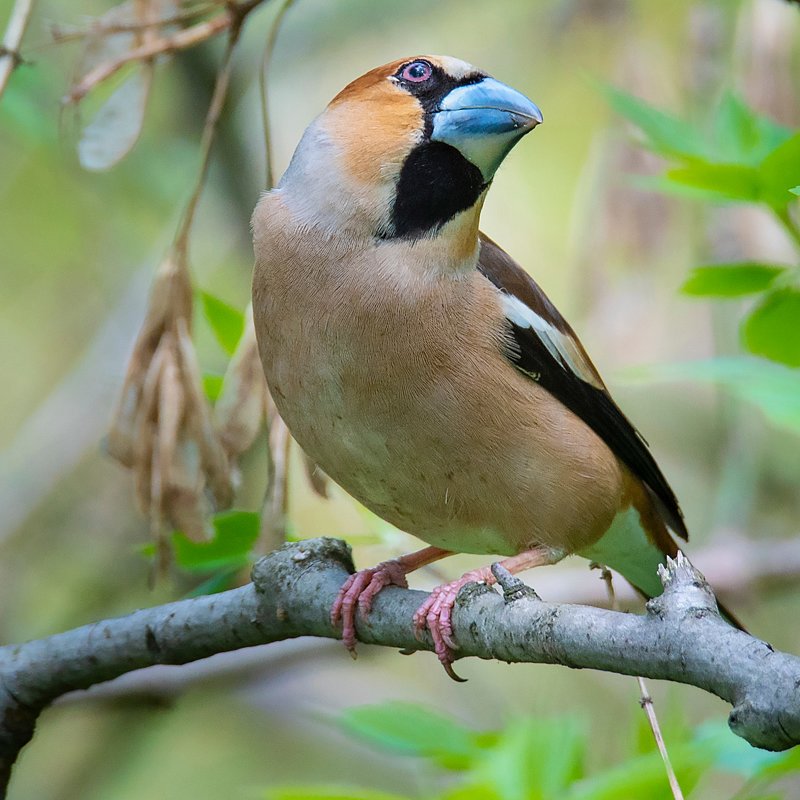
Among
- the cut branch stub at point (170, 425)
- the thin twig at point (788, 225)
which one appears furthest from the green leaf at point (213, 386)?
the thin twig at point (788, 225)

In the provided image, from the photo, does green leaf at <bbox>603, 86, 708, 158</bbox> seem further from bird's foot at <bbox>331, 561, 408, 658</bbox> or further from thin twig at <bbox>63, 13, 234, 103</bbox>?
bird's foot at <bbox>331, 561, 408, 658</bbox>

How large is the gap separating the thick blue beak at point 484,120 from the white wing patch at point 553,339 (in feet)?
1.33

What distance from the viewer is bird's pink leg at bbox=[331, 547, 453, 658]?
120 inches

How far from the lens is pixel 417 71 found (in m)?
3.72

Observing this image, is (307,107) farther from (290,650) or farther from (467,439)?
(467,439)

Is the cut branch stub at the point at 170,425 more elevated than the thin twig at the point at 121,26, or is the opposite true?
the thin twig at the point at 121,26

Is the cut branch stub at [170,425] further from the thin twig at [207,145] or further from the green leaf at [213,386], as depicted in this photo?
the green leaf at [213,386]

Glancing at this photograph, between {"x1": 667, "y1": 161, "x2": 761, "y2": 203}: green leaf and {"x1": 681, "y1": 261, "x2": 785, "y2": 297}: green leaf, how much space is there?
0.17 meters

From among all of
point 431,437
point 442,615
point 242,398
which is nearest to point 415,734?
point 442,615

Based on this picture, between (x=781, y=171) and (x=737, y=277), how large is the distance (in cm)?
32

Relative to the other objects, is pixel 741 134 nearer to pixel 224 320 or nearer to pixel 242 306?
pixel 224 320

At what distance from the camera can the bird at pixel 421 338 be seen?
3.36m

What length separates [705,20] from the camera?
5613 millimetres

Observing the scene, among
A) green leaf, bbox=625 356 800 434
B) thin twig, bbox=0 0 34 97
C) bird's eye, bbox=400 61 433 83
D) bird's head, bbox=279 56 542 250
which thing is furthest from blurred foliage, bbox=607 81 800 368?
thin twig, bbox=0 0 34 97
